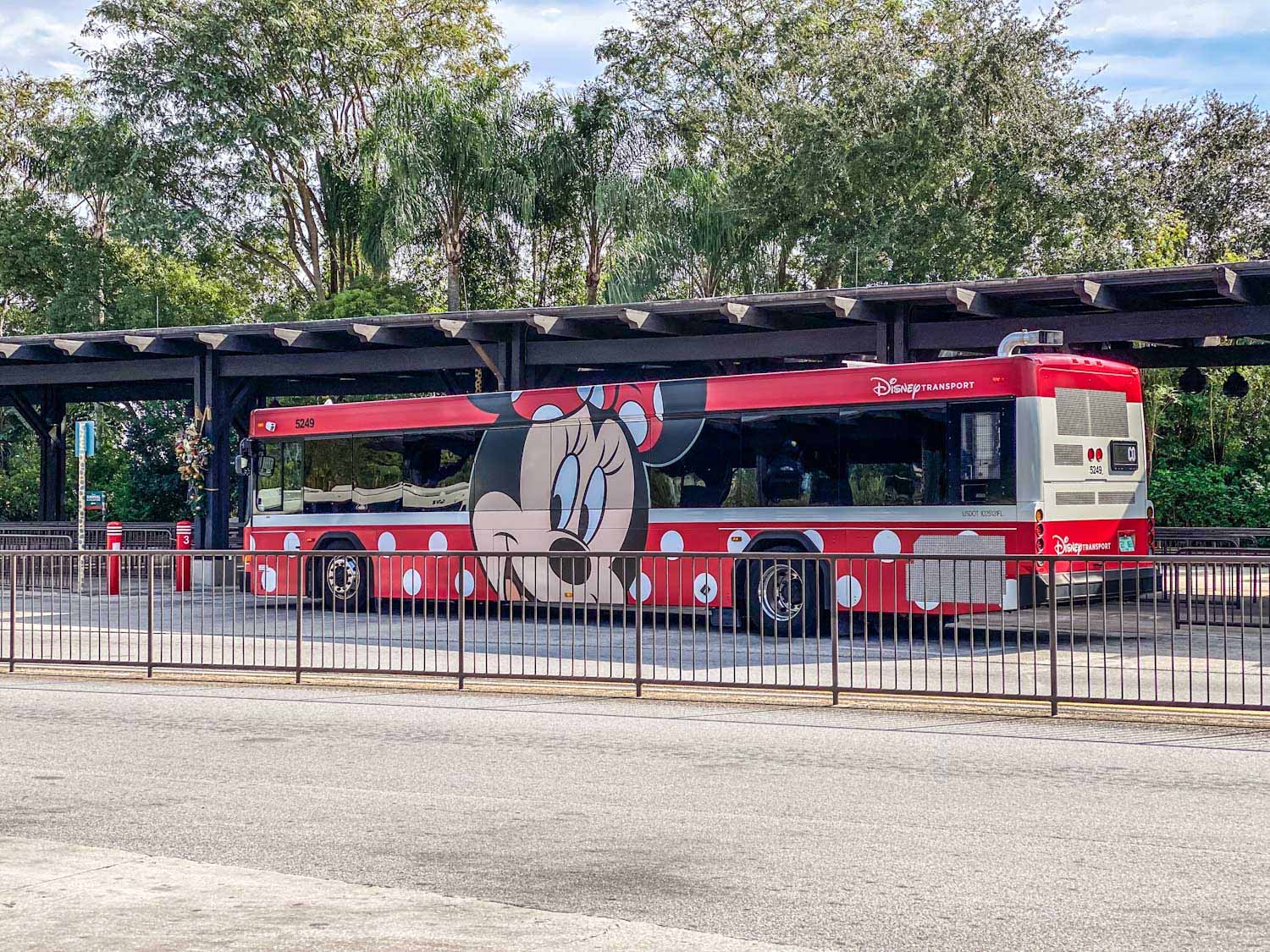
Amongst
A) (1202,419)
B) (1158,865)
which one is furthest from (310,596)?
(1202,419)

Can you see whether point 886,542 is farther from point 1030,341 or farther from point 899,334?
point 899,334

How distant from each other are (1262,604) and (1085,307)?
11917 millimetres

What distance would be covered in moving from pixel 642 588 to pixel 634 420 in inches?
278

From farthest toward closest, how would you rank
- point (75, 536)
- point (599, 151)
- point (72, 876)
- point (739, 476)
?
1. point (599, 151)
2. point (75, 536)
3. point (739, 476)
4. point (72, 876)

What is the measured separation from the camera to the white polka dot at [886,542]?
16297mm

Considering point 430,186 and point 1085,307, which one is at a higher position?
point 430,186

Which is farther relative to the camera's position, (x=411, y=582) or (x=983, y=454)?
(x=983, y=454)

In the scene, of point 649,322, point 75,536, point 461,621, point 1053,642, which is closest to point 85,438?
point 75,536

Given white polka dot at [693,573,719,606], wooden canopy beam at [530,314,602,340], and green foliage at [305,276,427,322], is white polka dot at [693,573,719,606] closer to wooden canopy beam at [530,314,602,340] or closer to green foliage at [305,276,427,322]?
wooden canopy beam at [530,314,602,340]

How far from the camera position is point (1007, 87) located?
1414 inches

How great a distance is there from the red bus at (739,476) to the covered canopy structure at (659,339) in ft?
11.0

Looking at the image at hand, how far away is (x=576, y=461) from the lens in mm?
19109

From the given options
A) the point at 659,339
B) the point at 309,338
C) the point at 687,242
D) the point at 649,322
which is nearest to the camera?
the point at 649,322

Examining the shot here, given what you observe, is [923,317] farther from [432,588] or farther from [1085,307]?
[432,588]
